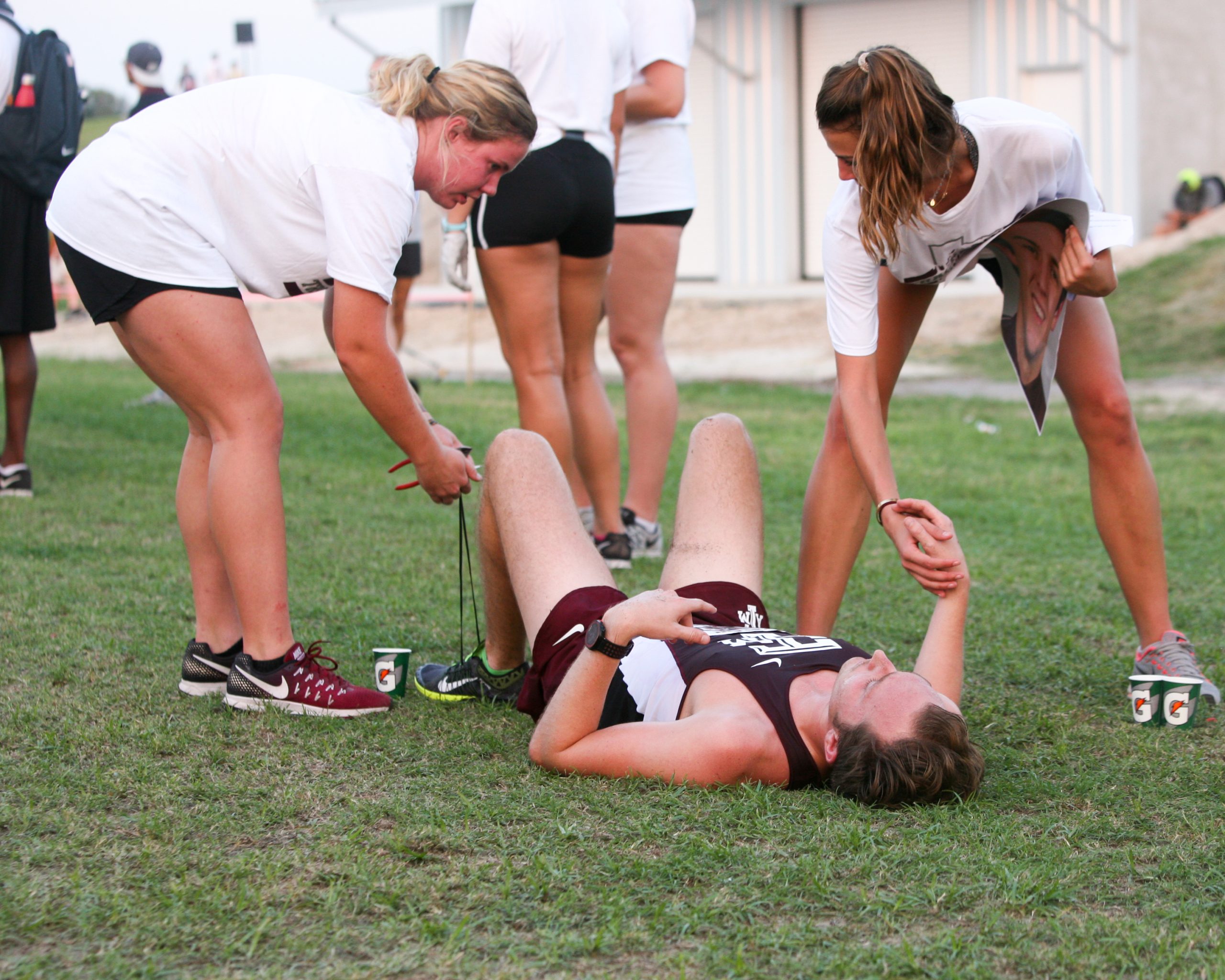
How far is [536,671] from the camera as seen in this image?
9.55 ft

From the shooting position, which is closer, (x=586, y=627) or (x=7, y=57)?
(x=586, y=627)

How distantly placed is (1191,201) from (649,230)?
15.5 m

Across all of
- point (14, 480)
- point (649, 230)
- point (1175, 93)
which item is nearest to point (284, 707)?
point (649, 230)

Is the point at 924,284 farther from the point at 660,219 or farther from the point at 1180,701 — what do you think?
the point at 660,219

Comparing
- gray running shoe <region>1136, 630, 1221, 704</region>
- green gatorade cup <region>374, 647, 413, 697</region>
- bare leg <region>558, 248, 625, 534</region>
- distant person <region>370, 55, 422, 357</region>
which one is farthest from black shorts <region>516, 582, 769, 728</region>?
distant person <region>370, 55, 422, 357</region>

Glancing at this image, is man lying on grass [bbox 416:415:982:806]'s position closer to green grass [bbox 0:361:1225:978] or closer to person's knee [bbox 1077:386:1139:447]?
green grass [bbox 0:361:1225:978]

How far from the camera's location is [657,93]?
4930 millimetres

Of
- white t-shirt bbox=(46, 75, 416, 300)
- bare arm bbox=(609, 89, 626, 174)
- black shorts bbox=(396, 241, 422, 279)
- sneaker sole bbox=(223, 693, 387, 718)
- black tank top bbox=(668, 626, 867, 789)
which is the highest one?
bare arm bbox=(609, 89, 626, 174)

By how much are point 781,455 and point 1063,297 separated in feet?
13.6

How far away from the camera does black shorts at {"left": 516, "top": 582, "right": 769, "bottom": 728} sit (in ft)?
9.24

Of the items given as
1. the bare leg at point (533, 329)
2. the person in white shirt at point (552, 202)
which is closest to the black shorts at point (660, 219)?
the person in white shirt at point (552, 202)

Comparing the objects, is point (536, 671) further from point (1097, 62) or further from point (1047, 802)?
point (1097, 62)

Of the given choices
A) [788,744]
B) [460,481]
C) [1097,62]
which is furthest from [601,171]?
[1097,62]

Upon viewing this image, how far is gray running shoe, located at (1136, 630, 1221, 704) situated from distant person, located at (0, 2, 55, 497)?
4.42m
